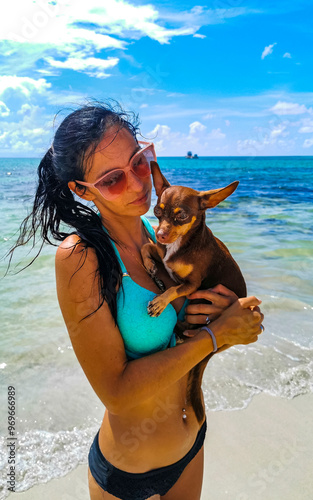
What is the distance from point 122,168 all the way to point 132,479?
4.26ft

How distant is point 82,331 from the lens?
1.54 m

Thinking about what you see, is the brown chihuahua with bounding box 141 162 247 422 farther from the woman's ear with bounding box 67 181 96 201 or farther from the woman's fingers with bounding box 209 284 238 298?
the woman's ear with bounding box 67 181 96 201

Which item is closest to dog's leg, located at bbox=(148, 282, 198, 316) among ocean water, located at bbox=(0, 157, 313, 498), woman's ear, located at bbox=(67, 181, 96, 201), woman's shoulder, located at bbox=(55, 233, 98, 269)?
woman's shoulder, located at bbox=(55, 233, 98, 269)

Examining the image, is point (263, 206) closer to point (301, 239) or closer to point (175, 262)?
point (301, 239)

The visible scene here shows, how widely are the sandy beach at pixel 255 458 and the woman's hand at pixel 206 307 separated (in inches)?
70.7

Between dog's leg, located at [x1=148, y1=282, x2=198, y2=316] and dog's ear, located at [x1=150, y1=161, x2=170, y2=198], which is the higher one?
dog's ear, located at [x1=150, y1=161, x2=170, y2=198]

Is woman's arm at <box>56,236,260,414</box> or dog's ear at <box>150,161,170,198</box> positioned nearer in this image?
woman's arm at <box>56,236,260,414</box>

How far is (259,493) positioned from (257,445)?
1.51 ft

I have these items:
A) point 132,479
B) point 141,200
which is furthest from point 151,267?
point 132,479

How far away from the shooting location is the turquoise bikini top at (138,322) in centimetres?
164

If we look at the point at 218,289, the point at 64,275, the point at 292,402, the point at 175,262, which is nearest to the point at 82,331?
the point at 64,275

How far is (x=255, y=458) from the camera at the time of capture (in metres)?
3.29

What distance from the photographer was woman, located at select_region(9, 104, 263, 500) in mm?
1561

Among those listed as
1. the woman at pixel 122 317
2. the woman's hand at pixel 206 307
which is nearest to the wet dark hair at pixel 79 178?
the woman at pixel 122 317
